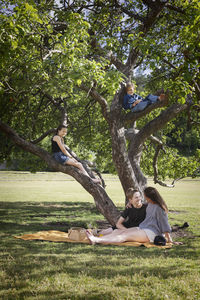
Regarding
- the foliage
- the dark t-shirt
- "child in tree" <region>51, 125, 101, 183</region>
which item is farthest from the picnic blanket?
the foliage

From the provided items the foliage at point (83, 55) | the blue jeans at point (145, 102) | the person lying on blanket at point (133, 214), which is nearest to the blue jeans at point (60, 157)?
the foliage at point (83, 55)

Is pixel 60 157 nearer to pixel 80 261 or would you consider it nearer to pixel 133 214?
pixel 133 214

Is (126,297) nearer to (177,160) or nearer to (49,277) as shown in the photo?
(49,277)

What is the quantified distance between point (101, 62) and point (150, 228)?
429 cm

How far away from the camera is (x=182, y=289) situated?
3.66m

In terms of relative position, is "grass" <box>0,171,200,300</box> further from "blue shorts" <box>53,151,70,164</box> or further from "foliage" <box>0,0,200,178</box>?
"foliage" <box>0,0,200,178</box>

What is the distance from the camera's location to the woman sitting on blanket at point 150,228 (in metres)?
6.38

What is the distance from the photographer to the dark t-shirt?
6.89 meters

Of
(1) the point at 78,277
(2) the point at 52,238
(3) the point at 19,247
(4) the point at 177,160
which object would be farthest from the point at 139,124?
(1) the point at 78,277

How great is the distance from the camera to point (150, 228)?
21.3 ft

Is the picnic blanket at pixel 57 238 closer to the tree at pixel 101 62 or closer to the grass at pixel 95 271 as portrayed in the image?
the grass at pixel 95 271

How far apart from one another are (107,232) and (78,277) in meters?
3.18

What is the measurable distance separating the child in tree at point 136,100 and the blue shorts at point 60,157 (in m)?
2.44

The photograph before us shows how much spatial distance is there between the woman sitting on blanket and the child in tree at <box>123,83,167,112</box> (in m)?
2.77
